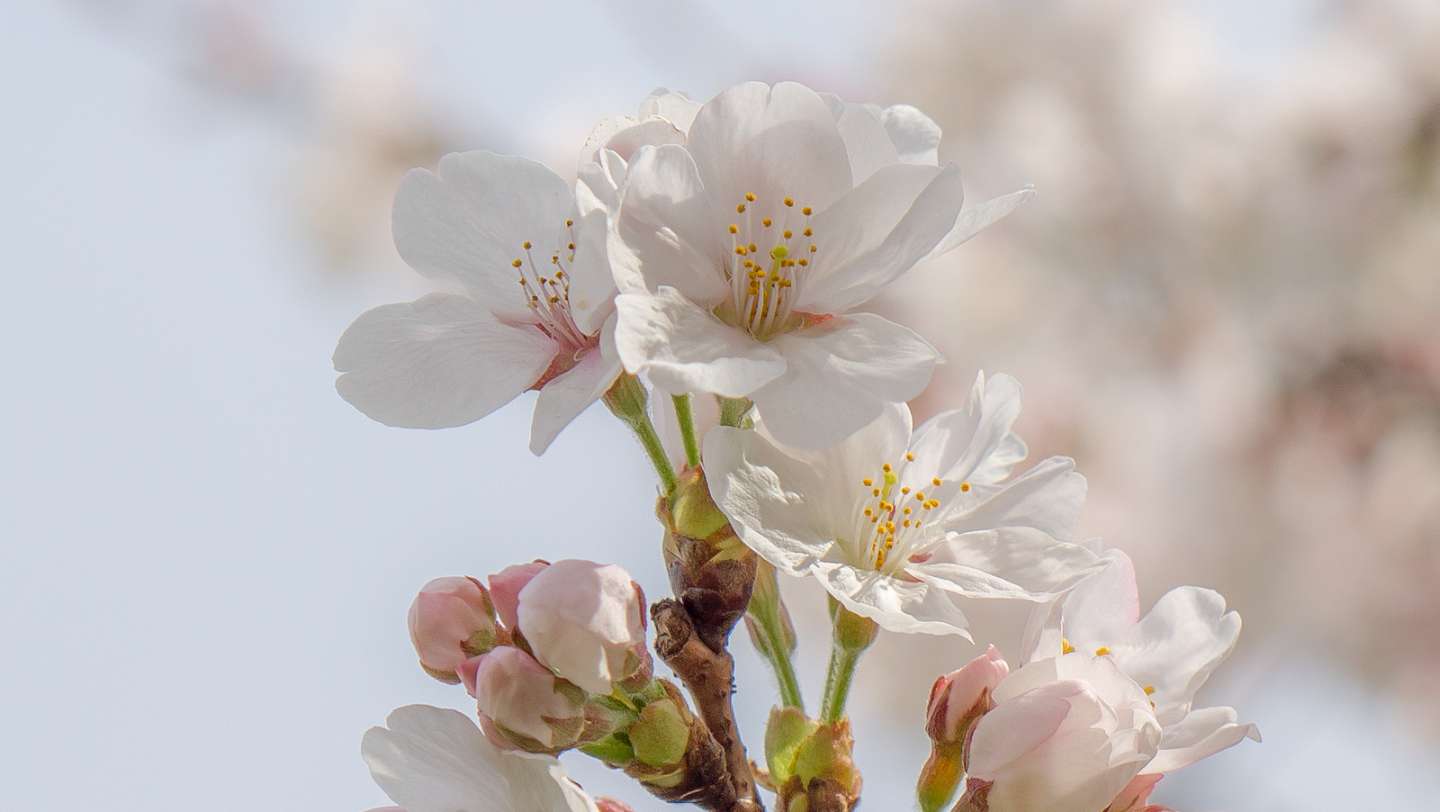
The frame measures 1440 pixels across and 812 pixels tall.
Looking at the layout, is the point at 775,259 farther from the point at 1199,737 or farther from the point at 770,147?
the point at 1199,737

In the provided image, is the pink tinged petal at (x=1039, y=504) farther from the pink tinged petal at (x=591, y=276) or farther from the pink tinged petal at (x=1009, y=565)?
the pink tinged petal at (x=591, y=276)

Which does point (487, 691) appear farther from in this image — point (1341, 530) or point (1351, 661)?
point (1351, 661)

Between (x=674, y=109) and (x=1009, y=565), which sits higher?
(x=674, y=109)

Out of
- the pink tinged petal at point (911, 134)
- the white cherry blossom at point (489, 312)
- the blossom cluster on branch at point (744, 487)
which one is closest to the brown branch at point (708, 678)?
the blossom cluster on branch at point (744, 487)

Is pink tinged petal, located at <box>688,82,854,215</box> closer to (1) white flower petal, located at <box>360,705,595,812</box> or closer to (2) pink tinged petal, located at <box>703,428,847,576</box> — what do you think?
(2) pink tinged petal, located at <box>703,428,847,576</box>

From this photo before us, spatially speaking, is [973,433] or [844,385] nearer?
[844,385]

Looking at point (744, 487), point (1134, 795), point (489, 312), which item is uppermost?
point (489, 312)

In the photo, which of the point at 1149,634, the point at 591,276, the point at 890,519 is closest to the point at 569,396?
the point at 591,276
